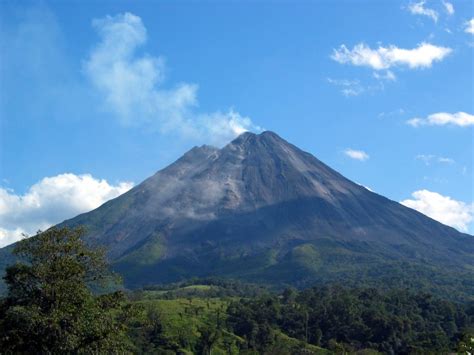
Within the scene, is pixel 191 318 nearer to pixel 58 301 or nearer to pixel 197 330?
pixel 197 330

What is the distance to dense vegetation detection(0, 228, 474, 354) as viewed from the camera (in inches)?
973

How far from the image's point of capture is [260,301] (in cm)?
11150

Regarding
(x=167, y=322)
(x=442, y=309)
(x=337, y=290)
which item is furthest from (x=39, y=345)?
(x=337, y=290)

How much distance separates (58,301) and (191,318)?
82.7m

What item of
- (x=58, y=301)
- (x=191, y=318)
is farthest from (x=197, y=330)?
(x=58, y=301)

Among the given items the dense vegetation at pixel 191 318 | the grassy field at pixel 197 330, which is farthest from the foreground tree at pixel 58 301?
the grassy field at pixel 197 330

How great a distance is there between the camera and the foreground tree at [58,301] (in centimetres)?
2428

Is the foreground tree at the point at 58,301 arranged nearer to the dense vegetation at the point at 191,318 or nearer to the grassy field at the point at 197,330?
the dense vegetation at the point at 191,318

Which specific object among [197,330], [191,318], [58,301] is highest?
[58,301]

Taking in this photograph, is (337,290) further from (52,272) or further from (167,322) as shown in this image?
(52,272)

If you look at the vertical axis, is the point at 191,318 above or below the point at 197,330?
above

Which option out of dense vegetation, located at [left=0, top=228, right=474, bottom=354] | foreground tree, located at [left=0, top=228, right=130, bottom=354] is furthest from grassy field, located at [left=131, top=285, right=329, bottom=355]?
foreground tree, located at [left=0, top=228, right=130, bottom=354]

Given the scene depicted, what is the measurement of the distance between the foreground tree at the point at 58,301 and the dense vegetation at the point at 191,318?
44 millimetres

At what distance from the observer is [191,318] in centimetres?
10581
